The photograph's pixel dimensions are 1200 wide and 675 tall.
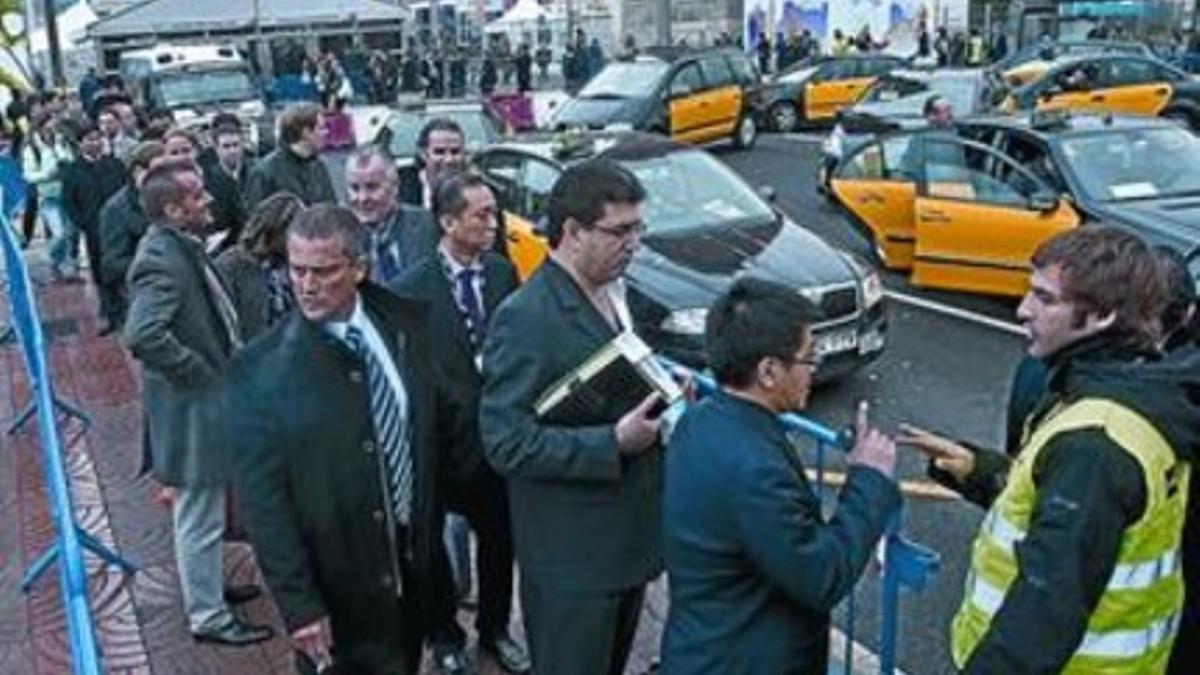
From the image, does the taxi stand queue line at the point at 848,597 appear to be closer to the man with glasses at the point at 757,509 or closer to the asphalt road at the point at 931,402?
the man with glasses at the point at 757,509

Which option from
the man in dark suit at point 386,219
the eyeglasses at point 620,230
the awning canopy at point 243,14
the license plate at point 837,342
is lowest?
the license plate at point 837,342

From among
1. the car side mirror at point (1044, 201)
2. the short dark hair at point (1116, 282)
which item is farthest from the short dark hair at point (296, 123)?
the short dark hair at point (1116, 282)

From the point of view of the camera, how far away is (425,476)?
397 cm

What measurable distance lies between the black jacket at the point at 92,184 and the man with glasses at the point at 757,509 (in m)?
8.89

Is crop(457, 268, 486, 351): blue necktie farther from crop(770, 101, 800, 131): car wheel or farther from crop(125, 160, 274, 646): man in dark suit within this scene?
crop(770, 101, 800, 131): car wheel

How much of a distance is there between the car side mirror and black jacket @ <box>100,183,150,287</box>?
647 centimetres

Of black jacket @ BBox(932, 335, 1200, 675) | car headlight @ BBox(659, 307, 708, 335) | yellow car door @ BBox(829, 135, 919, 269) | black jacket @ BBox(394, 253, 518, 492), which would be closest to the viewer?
black jacket @ BBox(932, 335, 1200, 675)

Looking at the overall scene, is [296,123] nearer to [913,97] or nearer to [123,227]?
[123,227]

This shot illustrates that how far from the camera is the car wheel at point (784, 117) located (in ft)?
85.0

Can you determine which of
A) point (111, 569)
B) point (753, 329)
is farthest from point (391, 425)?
point (111, 569)

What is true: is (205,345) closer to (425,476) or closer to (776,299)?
(425,476)

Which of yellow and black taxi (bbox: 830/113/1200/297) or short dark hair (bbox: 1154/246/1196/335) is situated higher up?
short dark hair (bbox: 1154/246/1196/335)

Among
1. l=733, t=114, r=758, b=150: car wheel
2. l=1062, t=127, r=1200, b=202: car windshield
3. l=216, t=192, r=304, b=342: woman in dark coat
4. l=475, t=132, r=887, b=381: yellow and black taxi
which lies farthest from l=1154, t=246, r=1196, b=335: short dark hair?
l=733, t=114, r=758, b=150: car wheel

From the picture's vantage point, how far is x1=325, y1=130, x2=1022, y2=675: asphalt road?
5.50 m
